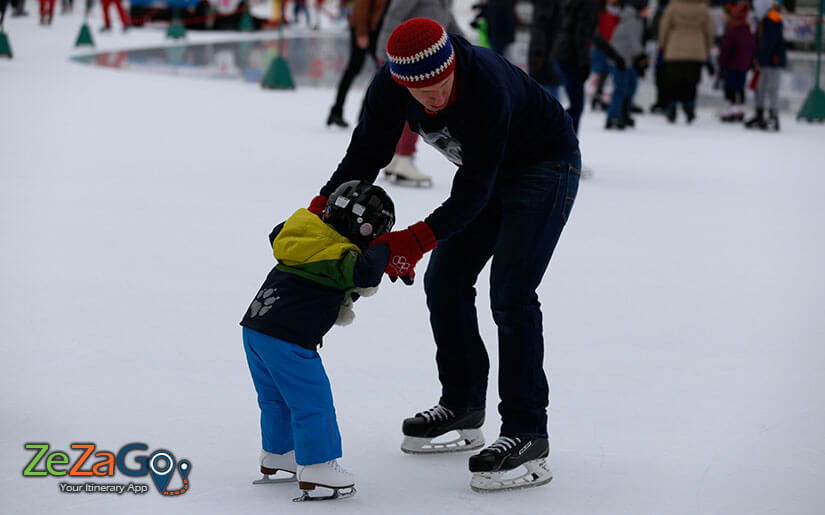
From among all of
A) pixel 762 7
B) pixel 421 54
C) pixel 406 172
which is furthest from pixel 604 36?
pixel 421 54

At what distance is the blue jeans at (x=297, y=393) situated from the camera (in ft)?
7.91

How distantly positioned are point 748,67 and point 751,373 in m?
8.78

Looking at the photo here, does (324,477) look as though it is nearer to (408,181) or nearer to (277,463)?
(277,463)

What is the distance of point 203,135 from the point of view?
8.84 meters

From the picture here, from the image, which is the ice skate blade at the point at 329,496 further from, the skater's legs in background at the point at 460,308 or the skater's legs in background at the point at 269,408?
the skater's legs in background at the point at 460,308

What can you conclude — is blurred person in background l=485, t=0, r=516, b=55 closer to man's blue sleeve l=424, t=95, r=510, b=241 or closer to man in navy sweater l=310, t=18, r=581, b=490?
man in navy sweater l=310, t=18, r=581, b=490

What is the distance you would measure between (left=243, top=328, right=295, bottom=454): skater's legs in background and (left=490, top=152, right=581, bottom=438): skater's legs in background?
0.57 meters

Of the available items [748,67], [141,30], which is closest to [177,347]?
[748,67]

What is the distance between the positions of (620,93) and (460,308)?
26.9 feet

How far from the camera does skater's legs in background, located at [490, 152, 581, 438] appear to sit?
2.62 meters

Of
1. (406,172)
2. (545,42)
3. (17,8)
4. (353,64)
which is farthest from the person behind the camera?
(17,8)

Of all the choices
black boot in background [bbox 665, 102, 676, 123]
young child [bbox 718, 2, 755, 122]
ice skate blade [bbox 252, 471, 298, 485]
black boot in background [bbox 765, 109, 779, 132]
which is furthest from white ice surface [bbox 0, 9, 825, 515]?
young child [bbox 718, 2, 755, 122]

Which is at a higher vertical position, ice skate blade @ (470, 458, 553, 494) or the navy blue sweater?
the navy blue sweater

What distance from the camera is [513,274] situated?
8.55 ft
